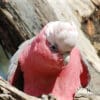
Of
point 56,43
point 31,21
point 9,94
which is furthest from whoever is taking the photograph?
point 31,21

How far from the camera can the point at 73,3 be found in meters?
2.50

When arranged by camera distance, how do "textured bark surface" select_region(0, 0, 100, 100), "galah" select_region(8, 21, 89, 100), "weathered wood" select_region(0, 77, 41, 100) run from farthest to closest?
"textured bark surface" select_region(0, 0, 100, 100) → "galah" select_region(8, 21, 89, 100) → "weathered wood" select_region(0, 77, 41, 100)

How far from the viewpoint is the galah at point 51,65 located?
137cm

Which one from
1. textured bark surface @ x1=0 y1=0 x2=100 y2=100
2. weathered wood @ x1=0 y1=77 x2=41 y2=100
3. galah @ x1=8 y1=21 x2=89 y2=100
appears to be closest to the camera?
weathered wood @ x1=0 y1=77 x2=41 y2=100

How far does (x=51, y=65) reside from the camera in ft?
4.60

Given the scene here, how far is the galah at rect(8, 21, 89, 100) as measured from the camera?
137 centimetres

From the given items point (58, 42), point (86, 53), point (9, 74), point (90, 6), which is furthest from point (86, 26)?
point (58, 42)

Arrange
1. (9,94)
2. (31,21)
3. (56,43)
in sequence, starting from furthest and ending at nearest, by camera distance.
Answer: (31,21)
(56,43)
(9,94)

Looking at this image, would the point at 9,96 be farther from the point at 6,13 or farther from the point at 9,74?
the point at 6,13

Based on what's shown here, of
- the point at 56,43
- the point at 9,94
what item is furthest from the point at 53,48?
the point at 9,94

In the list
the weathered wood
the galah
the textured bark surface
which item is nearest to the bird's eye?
the galah

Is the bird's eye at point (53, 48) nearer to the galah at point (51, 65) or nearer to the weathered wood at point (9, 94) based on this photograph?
the galah at point (51, 65)

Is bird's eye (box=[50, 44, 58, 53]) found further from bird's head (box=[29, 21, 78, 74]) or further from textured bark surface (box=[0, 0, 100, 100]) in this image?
textured bark surface (box=[0, 0, 100, 100])

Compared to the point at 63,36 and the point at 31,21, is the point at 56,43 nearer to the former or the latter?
the point at 63,36
